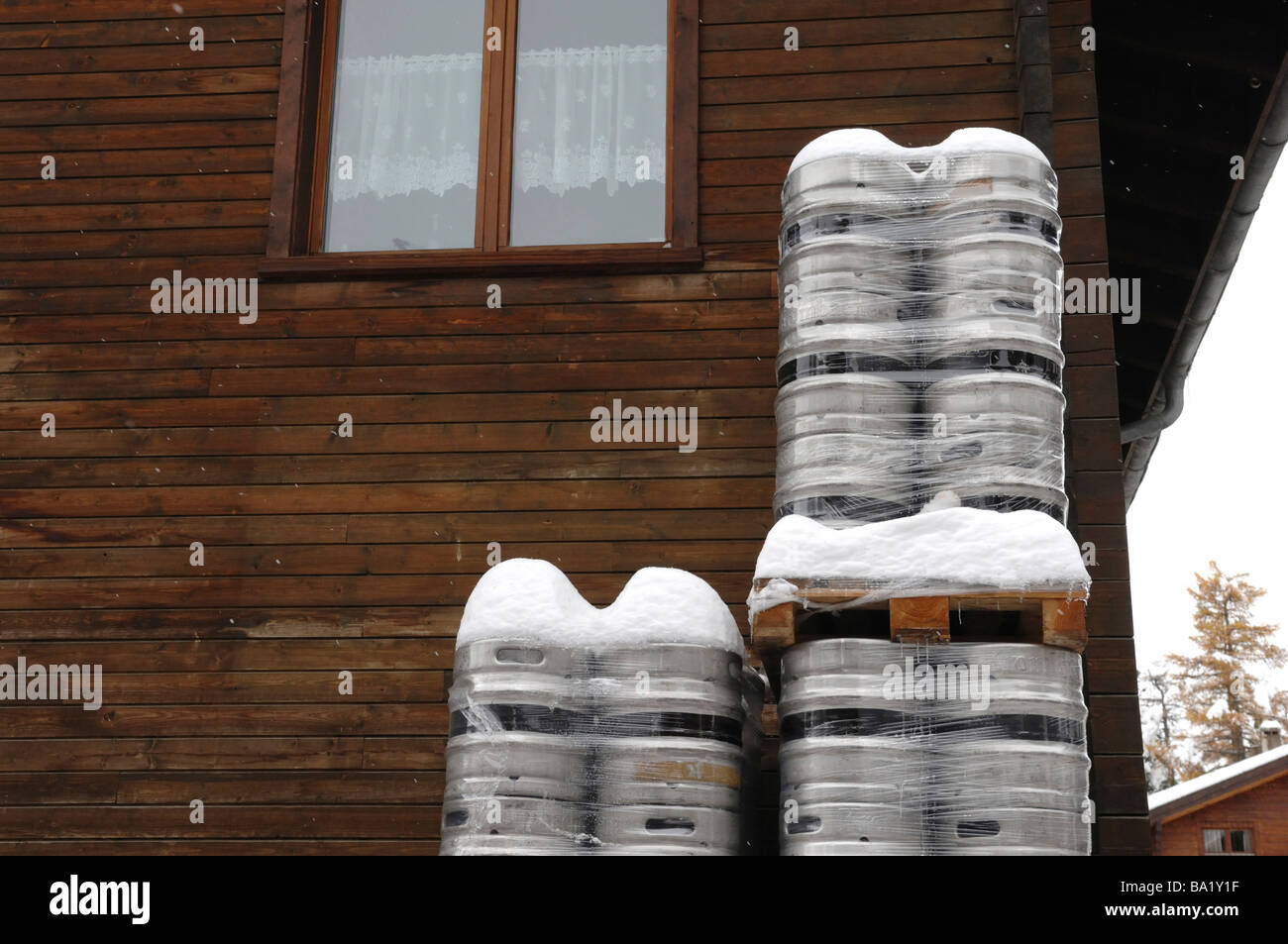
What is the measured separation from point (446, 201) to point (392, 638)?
2062mm

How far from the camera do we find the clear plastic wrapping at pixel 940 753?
390cm

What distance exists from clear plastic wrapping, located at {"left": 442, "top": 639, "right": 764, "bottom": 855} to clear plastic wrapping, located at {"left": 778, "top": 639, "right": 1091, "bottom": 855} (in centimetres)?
32

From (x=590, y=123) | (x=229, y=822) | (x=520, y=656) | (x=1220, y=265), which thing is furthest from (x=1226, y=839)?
(x=520, y=656)

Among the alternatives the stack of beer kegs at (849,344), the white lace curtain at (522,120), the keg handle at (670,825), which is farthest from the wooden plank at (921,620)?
the white lace curtain at (522,120)

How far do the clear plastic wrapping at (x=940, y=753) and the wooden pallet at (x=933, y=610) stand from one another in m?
0.06

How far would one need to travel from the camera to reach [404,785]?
572 cm

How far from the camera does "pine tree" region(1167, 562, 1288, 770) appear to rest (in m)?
→ 37.1

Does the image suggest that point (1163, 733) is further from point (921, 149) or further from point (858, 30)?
point (921, 149)

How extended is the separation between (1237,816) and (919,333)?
18153 mm

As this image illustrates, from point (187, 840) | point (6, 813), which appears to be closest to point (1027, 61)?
point (187, 840)

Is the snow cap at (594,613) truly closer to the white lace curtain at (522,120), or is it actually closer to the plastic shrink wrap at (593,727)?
the plastic shrink wrap at (593,727)

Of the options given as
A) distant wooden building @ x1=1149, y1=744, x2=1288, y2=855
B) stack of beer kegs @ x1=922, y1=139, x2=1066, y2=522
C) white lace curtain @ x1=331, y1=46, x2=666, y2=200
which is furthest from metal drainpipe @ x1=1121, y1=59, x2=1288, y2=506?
distant wooden building @ x1=1149, y1=744, x2=1288, y2=855

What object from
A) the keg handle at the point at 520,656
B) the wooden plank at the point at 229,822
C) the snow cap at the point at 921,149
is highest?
the snow cap at the point at 921,149

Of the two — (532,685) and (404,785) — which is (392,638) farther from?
(532,685)
